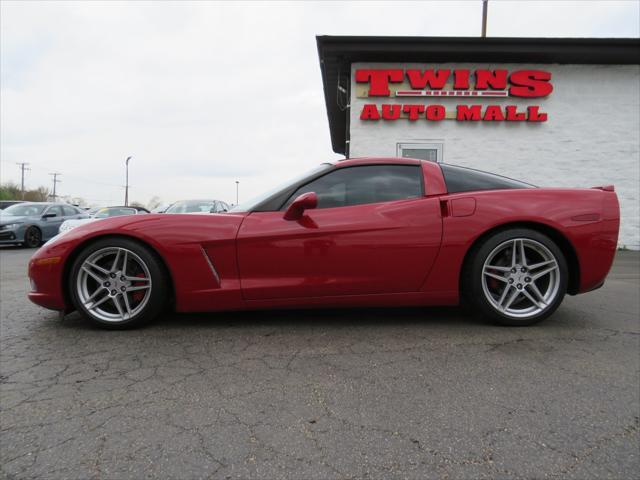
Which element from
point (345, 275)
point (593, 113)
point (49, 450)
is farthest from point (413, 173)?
point (593, 113)

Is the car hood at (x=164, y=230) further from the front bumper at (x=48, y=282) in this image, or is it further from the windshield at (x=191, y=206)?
the windshield at (x=191, y=206)

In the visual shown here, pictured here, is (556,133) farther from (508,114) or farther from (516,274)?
(516,274)

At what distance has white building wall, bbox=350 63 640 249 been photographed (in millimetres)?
9805

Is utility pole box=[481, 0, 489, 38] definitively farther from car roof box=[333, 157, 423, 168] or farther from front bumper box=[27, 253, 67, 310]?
front bumper box=[27, 253, 67, 310]

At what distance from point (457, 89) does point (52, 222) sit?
11.8m

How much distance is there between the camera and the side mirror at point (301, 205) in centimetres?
276

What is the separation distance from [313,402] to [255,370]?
0.47m

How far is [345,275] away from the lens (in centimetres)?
286

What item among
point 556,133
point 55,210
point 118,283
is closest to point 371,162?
point 118,283

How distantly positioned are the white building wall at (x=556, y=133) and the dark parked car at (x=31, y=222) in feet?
29.6

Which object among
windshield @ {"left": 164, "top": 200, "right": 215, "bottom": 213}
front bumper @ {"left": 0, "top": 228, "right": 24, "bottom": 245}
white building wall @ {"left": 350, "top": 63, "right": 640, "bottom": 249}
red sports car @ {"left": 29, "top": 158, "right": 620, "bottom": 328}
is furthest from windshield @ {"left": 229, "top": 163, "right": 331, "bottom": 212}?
front bumper @ {"left": 0, "top": 228, "right": 24, "bottom": 245}

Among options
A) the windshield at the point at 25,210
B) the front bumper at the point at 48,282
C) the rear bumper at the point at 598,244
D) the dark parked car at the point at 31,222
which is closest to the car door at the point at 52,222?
the dark parked car at the point at 31,222

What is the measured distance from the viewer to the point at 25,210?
39.1 feet

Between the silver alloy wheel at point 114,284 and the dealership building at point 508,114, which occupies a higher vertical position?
the dealership building at point 508,114
